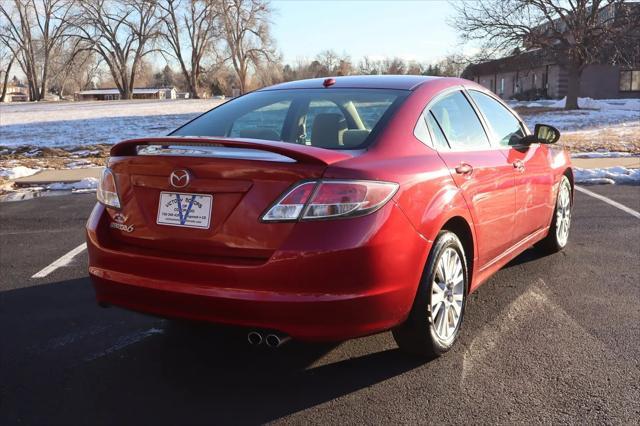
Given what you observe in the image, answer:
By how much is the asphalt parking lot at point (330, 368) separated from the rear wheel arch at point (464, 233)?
1.54ft

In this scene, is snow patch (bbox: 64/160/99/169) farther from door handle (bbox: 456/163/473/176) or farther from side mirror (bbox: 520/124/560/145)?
door handle (bbox: 456/163/473/176)

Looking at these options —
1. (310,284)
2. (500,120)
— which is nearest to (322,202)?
(310,284)

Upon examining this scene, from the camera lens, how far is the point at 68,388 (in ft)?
10.3

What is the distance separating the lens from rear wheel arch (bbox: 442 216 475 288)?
11.5ft

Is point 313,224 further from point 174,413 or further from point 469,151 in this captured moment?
point 469,151

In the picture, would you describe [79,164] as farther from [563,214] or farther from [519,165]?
[519,165]

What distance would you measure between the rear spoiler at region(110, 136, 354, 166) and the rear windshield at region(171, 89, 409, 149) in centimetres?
29

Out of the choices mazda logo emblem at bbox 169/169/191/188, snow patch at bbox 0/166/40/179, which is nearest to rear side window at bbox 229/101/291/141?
mazda logo emblem at bbox 169/169/191/188

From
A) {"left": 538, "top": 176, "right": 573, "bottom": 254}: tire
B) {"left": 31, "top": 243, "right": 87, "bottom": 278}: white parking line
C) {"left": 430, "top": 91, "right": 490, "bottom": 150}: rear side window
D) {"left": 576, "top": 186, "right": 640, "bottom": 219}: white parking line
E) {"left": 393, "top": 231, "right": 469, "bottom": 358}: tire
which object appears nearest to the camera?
{"left": 393, "top": 231, "right": 469, "bottom": 358}: tire

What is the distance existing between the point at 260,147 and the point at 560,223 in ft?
11.8

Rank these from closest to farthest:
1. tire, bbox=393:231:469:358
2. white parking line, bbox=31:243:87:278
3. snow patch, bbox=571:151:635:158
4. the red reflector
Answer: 1. tire, bbox=393:231:469:358
2. the red reflector
3. white parking line, bbox=31:243:87:278
4. snow patch, bbox=571:151:635:158

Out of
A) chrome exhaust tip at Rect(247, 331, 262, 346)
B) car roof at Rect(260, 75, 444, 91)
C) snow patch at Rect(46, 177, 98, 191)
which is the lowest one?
snow patch at Rect(46, 177, 98, 191)

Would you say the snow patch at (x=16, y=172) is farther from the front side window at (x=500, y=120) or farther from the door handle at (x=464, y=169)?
the door handle at (x=464, y=169)

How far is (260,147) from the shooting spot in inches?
116
